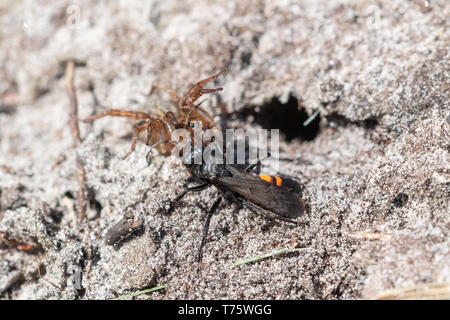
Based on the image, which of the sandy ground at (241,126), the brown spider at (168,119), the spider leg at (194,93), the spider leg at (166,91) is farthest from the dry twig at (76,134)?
the spider leg at (194,93)

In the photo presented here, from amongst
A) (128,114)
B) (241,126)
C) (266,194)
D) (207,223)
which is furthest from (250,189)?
(128,114)

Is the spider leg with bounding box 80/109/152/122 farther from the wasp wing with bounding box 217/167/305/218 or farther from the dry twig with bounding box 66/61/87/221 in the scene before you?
the wasp wing with bounding box 217/167/305/218

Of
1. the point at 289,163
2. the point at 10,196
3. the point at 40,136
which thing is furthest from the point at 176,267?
the point at 40,136

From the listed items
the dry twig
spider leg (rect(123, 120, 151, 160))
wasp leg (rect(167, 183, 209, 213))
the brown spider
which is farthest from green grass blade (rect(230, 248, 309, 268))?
the dry twig

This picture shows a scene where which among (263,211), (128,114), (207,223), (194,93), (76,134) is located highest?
(194,93)

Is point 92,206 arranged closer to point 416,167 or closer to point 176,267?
point 176,267

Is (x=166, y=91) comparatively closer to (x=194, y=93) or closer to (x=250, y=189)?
(x=194, y=93)

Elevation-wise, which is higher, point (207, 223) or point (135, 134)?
point (135, 134)
